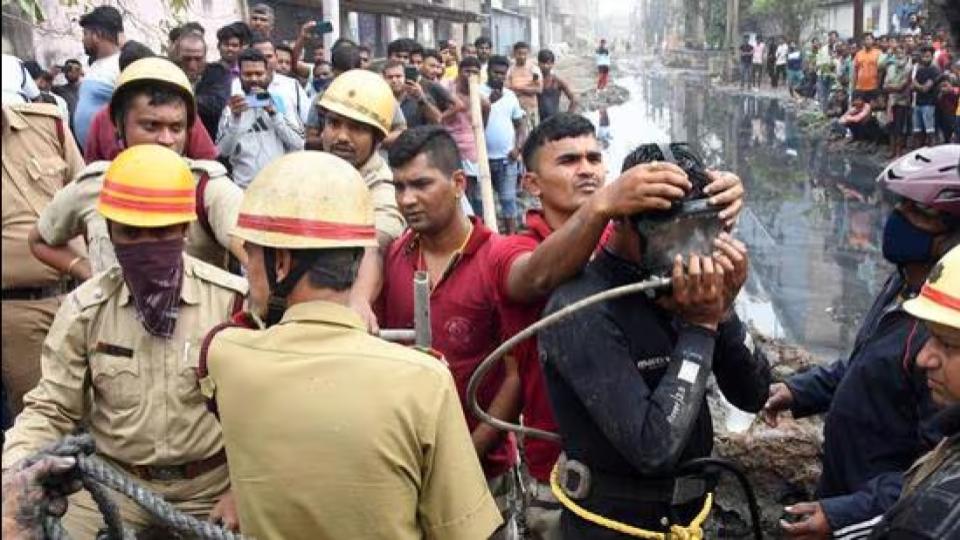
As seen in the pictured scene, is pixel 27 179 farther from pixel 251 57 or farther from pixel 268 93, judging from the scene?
pixel 251 57

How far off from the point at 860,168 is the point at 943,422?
50.1ft

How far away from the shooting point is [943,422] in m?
2.10

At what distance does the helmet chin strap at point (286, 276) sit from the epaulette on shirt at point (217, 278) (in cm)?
86

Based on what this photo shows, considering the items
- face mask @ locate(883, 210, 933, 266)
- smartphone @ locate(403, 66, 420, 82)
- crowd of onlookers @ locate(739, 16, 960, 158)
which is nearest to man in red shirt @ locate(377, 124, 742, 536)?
face mask @ locate(883, 210, 933, 266)

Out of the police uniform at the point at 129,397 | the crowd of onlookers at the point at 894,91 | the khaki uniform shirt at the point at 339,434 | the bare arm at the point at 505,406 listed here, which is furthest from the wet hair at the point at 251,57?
the crowd of onlookers at the point at 894,91

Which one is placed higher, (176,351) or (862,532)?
(176,351)

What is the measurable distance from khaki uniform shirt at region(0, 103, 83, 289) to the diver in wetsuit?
279 cm

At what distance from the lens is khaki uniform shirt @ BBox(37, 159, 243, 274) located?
3.33m

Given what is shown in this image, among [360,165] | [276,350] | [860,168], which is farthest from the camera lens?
[860,168]

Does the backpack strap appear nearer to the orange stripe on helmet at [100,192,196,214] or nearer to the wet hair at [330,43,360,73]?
the orange stripe on helmet at [100,192,196,214]

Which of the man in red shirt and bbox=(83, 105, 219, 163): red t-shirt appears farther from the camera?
bbox=(83, 105, 219, 163): red t-shirt

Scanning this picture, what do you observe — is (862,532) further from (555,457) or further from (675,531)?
(555,457)

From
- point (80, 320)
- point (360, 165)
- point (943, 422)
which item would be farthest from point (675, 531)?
point (360, 165)

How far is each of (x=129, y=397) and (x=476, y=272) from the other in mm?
1197
